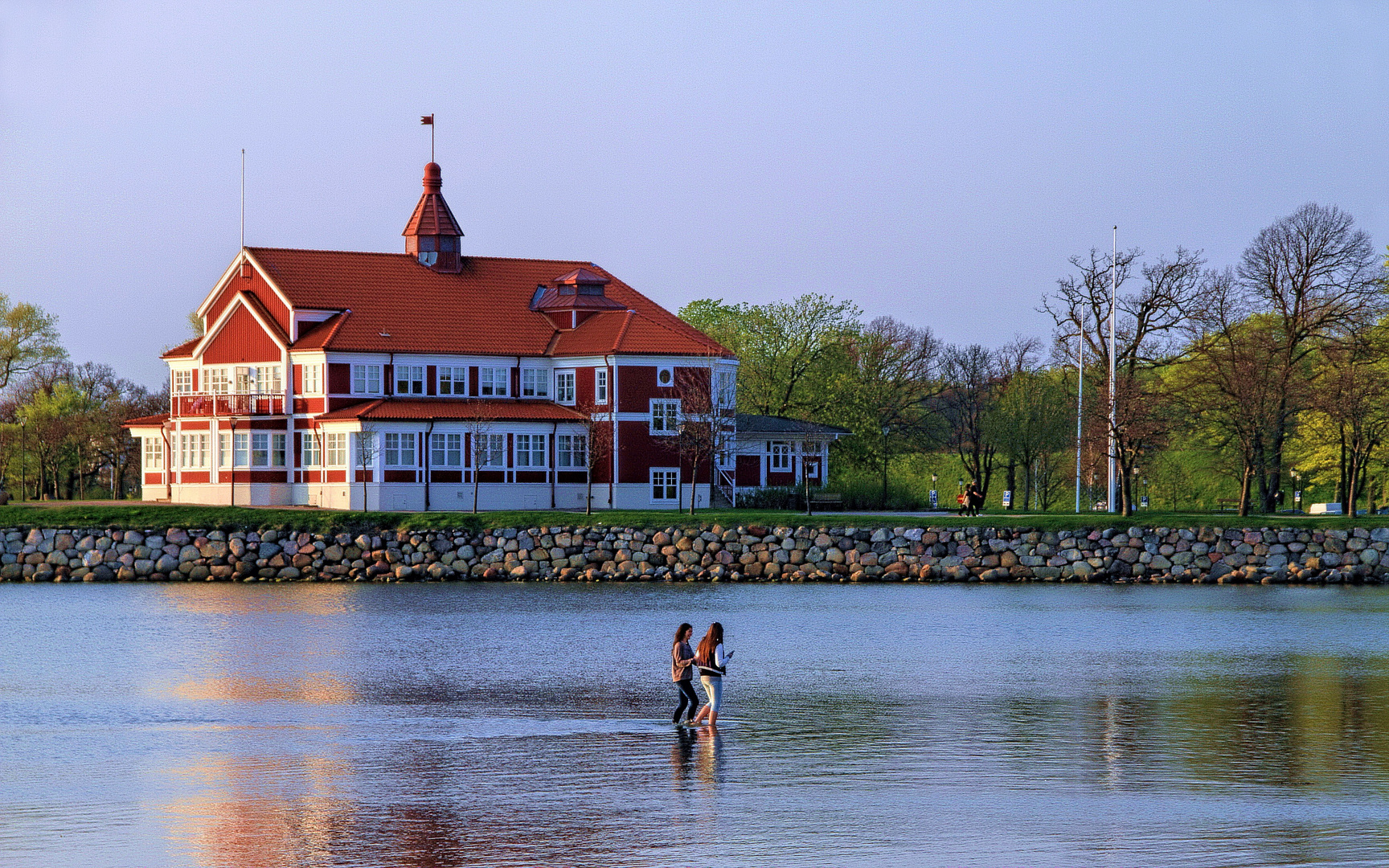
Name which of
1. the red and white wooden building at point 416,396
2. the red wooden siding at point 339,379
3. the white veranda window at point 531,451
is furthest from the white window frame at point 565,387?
the red wooden siding at point 339,379

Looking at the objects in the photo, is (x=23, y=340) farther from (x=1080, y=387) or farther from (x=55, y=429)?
(x=1080, y=387)

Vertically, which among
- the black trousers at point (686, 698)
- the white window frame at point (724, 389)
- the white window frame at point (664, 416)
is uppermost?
the white window frame at point (724, 389)

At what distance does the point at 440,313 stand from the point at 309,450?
7982 mm

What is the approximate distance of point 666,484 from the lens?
64.6m

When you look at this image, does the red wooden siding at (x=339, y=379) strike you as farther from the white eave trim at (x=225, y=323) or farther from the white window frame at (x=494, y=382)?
the white window frame at (x=494, y=382)

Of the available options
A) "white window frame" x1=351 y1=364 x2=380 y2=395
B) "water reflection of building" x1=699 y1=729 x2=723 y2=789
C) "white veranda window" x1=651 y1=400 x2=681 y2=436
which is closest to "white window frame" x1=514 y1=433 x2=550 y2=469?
"white veranda window" x1=651 y1=400 x2=681 y2=436

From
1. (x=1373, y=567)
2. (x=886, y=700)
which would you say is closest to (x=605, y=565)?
(x=1373, y=567)

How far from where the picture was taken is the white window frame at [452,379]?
64938 millimetres

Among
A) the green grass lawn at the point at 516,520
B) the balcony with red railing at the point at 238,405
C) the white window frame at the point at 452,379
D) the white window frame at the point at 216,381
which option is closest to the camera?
the green grass lawn at the point at 516,520

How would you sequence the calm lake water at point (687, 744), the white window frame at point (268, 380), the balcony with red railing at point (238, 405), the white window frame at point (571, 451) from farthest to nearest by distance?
the white window frame at point (268, 380)
the balcony with red railing at point (238, 405)
the white window frame at point (571, 451)
the calm lake water at point (687, 744)

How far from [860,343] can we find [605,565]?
39815 millimetres

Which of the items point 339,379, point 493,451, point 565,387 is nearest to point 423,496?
point 493,451

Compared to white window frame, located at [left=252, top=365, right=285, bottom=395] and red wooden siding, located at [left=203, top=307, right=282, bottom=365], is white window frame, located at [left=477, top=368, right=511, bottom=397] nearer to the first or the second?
white window frame, located at [left=252, top=365, right=285, bottom=395]

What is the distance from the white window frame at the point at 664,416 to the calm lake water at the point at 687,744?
86.9 ft
